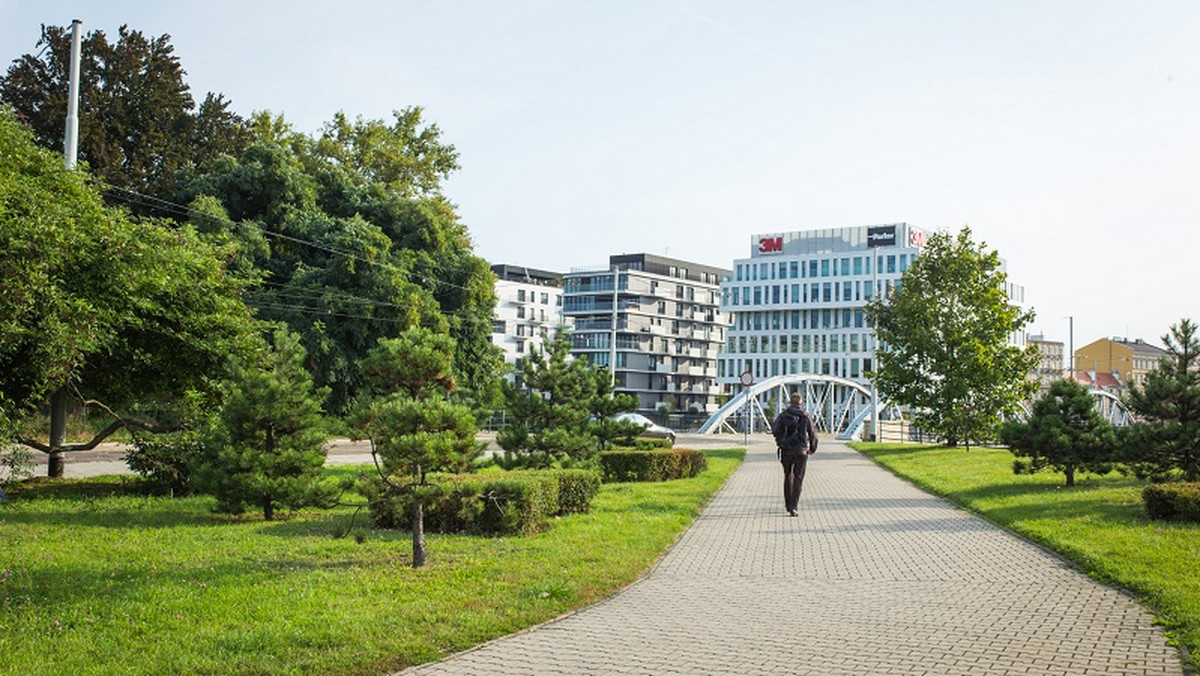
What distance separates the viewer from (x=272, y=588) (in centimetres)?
877

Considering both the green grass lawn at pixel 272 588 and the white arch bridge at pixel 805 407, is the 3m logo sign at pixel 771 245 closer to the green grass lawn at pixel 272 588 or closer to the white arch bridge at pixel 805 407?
the white arch bridge at pixel 805 407

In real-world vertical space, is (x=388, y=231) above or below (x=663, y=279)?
below

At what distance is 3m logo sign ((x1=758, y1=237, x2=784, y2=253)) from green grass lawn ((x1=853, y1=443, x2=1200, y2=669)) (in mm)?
86983

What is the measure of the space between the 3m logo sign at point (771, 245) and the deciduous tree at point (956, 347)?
2740 inches

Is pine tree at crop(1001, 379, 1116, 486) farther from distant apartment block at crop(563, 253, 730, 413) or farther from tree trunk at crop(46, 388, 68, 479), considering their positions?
distant apartment block at crop(563, 253, 730, 413)

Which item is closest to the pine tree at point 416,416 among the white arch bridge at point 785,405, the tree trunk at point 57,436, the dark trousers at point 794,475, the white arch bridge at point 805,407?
the dark trousers at point 794,475

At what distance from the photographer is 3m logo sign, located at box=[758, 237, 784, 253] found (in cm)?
11169

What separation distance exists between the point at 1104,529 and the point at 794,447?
15.0 ft

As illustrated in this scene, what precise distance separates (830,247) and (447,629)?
106 meters

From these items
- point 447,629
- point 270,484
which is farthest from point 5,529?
point 447,629

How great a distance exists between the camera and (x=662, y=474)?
23.4 metres

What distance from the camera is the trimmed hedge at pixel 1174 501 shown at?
13406mm

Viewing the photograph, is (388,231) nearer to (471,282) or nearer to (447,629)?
(471,282)

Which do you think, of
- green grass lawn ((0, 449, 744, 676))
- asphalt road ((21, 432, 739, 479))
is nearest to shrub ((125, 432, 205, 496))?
green grass lawn ((0, 449, 744, 676))
